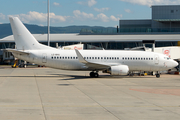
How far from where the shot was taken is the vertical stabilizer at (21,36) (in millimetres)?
32281

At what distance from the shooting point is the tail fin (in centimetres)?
3228

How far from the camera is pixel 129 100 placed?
17.0 m

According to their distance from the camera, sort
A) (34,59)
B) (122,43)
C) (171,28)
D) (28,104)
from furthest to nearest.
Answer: (171,28) → (122,43) → (34,59) → (28,104)

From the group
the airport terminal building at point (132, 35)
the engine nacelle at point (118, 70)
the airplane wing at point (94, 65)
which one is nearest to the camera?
the airplane wing at point (94, 65)

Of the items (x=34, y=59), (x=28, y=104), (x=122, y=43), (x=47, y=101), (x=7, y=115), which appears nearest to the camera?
(x=7, y=115)

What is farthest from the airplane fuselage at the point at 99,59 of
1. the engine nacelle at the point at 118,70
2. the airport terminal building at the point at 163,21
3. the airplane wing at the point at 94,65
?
the airport terminal building at the point at 163,21

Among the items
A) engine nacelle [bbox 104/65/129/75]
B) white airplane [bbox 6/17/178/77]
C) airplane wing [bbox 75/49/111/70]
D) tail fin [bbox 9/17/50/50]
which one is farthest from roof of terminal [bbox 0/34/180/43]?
engine nacelle [bbox 104/65/129/75]

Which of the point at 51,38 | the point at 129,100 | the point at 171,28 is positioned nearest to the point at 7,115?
the point at 129,100

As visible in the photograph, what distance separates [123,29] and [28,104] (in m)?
63.3

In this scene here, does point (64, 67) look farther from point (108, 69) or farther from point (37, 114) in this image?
point (37, 114)

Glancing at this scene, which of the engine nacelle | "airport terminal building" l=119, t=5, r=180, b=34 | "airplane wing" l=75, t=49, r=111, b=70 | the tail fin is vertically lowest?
the engine nacelle

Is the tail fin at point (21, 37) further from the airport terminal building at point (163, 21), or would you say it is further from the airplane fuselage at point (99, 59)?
the airport terminal building at point (163, 21)

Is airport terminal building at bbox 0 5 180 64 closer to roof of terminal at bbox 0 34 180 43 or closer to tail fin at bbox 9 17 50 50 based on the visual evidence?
roof of terminal at bbox 0 34 180 43

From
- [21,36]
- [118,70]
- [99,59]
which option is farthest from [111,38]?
[21,36]
